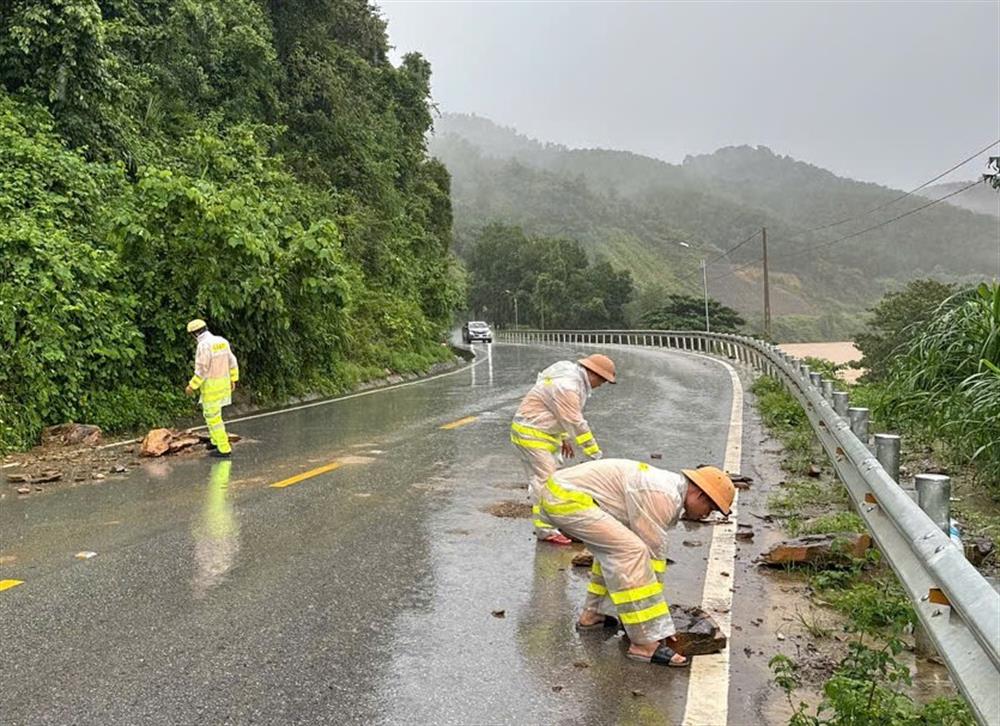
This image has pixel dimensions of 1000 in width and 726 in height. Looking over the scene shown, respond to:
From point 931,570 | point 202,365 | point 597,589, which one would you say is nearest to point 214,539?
point 597,589

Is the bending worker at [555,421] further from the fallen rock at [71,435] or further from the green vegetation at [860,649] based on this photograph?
the fallen rock at [71,435]

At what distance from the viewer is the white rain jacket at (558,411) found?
6.52 metres

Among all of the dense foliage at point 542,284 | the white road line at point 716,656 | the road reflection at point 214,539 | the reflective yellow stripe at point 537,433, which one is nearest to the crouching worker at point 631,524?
the white road line at point 716,656

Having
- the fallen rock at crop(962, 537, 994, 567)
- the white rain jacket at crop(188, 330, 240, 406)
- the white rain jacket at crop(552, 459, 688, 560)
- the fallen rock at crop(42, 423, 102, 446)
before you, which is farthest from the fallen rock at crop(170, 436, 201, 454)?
the fallen rock at crop(962, 537, 994, 567)

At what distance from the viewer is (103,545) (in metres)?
6.34

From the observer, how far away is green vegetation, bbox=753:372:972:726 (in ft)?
11.3

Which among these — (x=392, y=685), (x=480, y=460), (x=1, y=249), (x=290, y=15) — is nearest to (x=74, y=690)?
(x=392, y=685)

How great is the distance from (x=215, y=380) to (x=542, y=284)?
80.4m

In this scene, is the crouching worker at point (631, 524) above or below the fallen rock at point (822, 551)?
above

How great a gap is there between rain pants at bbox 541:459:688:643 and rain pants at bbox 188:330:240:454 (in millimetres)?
6526

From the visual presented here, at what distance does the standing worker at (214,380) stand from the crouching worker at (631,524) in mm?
6532

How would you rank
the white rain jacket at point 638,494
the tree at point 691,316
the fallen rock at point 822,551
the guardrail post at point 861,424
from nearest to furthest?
the white rain jacket at point 638,494, the fallen rock at point 822,551, the guardrail post at point 861,424, the tree at point 691,316

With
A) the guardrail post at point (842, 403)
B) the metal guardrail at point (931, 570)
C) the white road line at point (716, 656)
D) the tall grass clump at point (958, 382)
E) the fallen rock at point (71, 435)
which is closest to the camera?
the metal guardrail at point (931, 570)

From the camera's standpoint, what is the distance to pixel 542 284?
90.1 m
